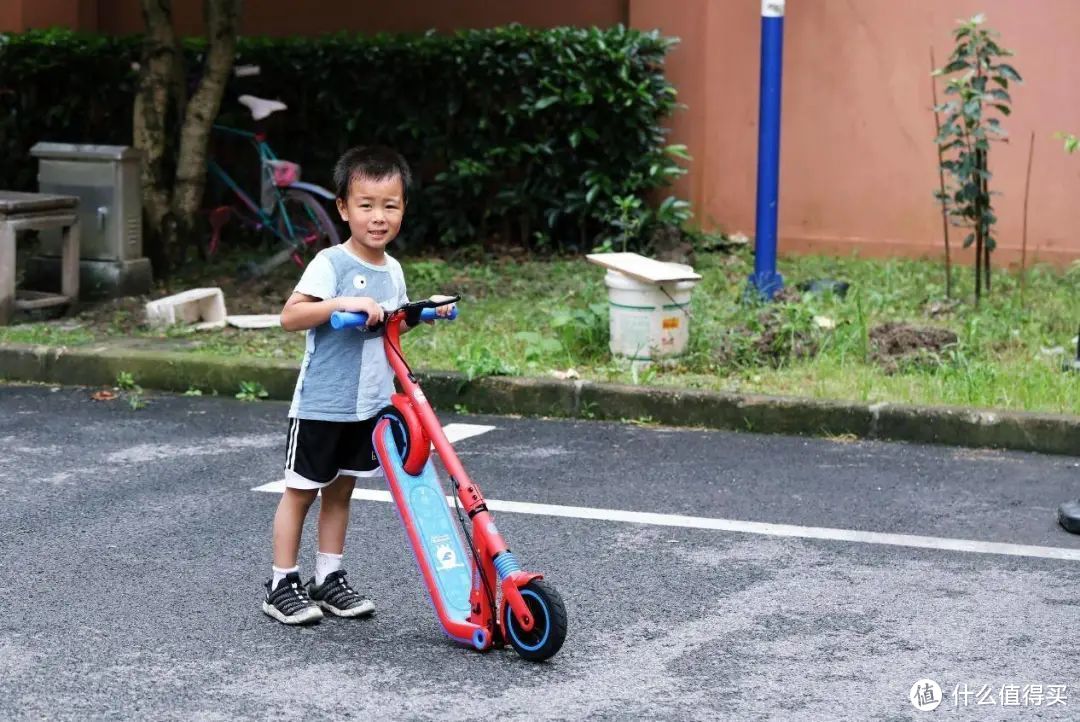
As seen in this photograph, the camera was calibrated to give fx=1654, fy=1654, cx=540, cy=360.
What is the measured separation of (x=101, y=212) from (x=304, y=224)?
158 cm

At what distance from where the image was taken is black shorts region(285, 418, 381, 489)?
15.1ft

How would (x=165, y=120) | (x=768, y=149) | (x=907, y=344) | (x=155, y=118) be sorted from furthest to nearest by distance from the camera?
(x=165, y=120) → (x=155, y=118) → (x=768, y=149) → (x=907, y=344)

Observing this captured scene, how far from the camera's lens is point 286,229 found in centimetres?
1098

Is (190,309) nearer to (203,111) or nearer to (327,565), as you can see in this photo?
(203,111)

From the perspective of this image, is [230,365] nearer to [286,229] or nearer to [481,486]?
[481,486]

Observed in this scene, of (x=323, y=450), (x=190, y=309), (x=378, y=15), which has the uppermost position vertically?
(x=378, y=15)

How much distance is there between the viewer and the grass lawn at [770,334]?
25.0 feet

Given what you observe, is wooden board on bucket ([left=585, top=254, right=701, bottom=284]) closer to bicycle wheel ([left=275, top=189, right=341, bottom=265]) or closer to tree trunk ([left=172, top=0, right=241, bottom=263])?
bicycle wheel ([left=275, top=189, right=341, bottom=265])

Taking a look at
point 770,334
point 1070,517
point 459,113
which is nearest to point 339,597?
point 1070,517

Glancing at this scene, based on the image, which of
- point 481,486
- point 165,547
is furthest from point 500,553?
point 481,486

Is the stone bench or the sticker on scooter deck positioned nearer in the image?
the sticker on scooter deck
